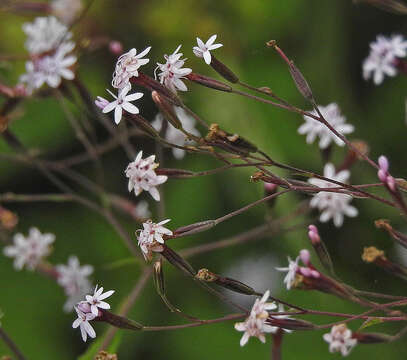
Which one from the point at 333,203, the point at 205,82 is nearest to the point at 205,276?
the point at 205,82

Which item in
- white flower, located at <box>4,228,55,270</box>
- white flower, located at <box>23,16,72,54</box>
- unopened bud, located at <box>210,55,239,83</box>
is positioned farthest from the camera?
white flower, located at <box>4,228,55,270</box>

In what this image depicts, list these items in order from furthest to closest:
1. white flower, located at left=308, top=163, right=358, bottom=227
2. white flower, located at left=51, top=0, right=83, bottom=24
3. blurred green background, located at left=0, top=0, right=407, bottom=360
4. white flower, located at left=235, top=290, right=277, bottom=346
A: white flower, located at left=51, top=0, right=83, bottom=24 < blurred green background, located at left=0, top=0, right=407, bottom=360 < white flower, located at left=308, top=163, right=358, bottom=227 < white flower, located at left=235, top=290, right=277, bottom=346

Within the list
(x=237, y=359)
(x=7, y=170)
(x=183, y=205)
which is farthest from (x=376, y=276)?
(x=7, y=170)

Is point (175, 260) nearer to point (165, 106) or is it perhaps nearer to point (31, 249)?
point (165, 106)

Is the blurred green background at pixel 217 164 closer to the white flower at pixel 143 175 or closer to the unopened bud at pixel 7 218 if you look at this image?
the unopened bud at pixel 7 218

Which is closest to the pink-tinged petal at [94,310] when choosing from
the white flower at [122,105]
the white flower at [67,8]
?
the white flower at [122,105]

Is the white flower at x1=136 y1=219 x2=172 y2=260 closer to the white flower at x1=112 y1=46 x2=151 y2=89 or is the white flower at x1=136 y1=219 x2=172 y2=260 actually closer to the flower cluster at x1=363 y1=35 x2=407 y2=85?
the white flower at x1=112 y1=46 x2=151 y2=89

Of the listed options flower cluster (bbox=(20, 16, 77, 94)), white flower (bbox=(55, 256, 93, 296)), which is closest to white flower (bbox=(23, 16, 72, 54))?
flower cluster (bbox=(20, 16, 77, 94))
